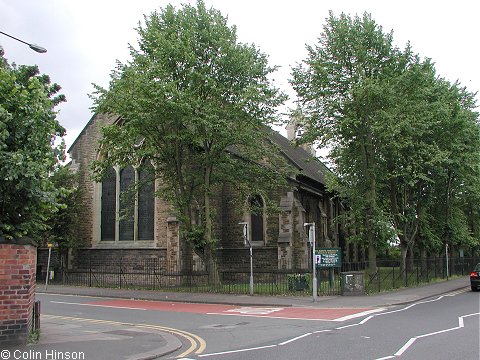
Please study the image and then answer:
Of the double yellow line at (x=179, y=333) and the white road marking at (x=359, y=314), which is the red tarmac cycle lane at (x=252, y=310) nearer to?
the white road marking at (x=359, y=314)

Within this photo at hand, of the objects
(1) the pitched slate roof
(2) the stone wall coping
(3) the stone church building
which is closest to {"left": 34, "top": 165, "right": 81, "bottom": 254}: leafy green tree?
(3) the stone church building

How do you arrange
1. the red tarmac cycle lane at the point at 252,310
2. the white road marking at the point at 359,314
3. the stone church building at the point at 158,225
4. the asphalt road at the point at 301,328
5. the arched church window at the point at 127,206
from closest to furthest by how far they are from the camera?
the asphalt road at the point at 301,328, the white road marking at the point at 359,314, the red tarmac cycle lane at the point at 252,310, the stone church building at the point at 158,225, the arched church window at the point at 127,206

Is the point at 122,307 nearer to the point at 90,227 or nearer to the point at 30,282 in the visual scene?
the point at 30,282

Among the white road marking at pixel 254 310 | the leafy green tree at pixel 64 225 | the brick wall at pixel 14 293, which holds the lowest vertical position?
the white road marking at pixel 254 310

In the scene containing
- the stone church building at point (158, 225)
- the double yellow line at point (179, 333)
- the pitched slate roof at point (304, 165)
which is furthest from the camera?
the pitched slate roof at point (304, 165)

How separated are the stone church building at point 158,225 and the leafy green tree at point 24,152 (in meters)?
17.8

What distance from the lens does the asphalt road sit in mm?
8688

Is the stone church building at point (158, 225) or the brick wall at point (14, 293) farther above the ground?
the stone church building at point (158, 225)

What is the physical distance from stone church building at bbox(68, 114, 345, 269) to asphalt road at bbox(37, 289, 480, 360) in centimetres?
971

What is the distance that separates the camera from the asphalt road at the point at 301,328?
8688 millimetres

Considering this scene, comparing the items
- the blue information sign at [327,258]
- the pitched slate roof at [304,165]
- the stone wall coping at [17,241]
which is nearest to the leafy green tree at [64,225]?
the pitched slate roof at [304,165]

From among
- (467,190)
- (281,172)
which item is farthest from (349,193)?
(467,190)

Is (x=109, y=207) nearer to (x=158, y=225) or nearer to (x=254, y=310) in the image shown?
(x=158, y=225)

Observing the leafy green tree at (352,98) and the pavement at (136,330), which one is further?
the leafy green tree at (352,98)
